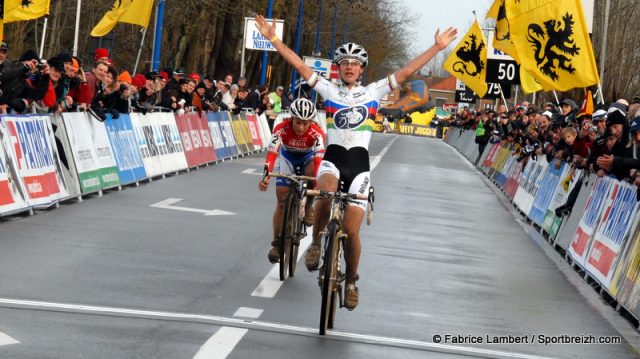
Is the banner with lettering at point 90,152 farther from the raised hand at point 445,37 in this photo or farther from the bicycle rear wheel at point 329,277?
the bicycle rear wheel at point 329,277

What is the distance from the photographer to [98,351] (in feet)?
26.1

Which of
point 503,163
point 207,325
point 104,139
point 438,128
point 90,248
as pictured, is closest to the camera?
point 207,325

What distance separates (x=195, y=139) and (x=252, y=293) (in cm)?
1787

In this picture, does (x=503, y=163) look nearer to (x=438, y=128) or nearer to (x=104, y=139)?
(x=104, y=139)

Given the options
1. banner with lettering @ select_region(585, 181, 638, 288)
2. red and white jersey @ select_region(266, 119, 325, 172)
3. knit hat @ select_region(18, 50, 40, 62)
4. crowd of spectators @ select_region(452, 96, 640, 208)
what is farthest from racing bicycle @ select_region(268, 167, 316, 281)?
knit hat @ select_region(18, 50, 40, 62)

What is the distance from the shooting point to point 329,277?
9.11 m

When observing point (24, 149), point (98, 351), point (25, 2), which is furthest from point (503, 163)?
point (98, 351)

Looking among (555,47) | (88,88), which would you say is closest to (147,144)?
(88,88)

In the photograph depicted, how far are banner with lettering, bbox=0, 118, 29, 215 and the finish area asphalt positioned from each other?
0.19 meters

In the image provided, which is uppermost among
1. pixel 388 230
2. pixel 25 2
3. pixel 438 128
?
pixel 25 2

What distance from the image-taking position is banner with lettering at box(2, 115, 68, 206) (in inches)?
620

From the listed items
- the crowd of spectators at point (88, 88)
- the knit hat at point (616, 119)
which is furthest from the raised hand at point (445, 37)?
Result: the crowd of spectators at point (88, 88)

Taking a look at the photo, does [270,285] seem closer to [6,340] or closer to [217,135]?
[6,340]

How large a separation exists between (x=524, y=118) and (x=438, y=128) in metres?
88.0
